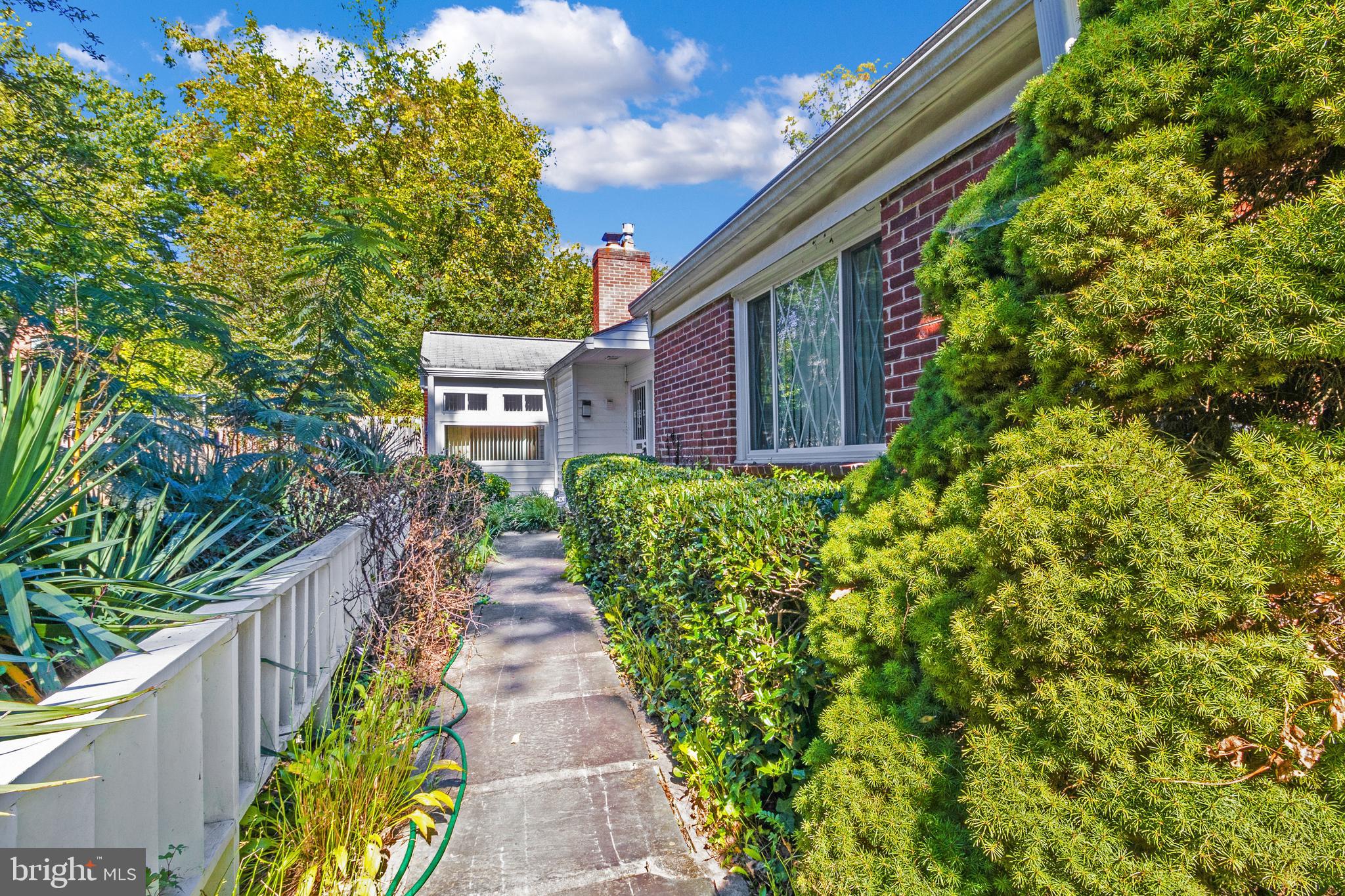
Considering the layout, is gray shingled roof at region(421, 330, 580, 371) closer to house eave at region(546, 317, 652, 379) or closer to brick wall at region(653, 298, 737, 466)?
house eave at region(546, 317, 652, 379)

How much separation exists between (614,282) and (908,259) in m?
9.73

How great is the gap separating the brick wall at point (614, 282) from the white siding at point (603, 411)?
3.25 feet

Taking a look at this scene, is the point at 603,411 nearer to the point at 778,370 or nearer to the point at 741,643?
the point at 778,370

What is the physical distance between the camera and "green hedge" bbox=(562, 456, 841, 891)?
219cm

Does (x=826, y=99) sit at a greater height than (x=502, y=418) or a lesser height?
greater

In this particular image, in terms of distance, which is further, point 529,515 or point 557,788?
point 529,515

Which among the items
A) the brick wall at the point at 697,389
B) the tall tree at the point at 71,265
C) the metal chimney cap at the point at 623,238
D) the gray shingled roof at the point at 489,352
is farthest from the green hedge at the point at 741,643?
the gray shingled roof at the point at 489,352

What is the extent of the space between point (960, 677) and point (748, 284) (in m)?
4.59

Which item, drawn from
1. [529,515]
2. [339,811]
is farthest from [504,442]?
[339,811]

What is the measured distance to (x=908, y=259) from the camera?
11.3 ft

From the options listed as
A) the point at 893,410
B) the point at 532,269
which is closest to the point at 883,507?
the point at 893,410

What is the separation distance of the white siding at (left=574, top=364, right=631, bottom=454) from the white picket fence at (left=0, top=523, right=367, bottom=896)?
32.9ft

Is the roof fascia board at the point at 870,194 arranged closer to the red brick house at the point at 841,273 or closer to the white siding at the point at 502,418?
the red brick house at the point at 841,273

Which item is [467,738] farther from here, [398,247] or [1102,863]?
[398,247]
